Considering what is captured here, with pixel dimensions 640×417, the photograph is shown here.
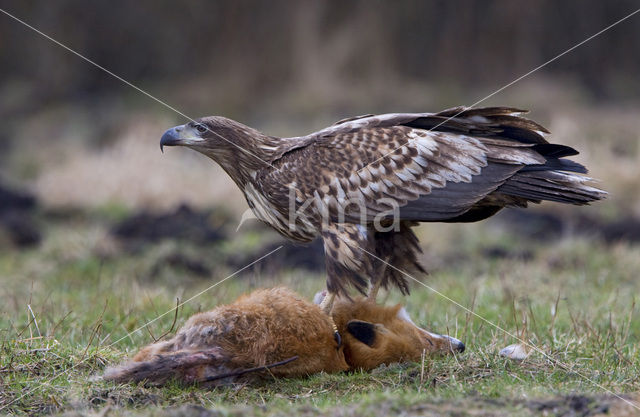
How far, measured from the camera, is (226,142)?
5512mm

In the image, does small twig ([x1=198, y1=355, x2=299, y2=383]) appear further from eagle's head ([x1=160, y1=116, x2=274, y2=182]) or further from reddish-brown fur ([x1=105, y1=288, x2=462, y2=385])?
eagle's head ([x1=160, y1=116, x2=274, y2=182])

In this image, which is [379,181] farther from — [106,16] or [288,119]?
[106,16]

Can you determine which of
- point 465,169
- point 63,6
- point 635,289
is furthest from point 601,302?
point 63,6

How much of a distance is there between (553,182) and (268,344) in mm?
2019

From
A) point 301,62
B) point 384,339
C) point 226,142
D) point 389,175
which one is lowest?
point 384,339

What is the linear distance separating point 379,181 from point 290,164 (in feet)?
1.88

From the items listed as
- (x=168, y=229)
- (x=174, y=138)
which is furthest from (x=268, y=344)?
(x=168, y=229)

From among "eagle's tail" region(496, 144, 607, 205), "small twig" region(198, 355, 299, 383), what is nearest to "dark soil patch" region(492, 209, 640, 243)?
"eagle's tail" region(496, 144, 607, 205)

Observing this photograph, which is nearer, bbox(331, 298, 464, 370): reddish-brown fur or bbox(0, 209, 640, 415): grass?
bbox(0, 209, 640, 415): grass

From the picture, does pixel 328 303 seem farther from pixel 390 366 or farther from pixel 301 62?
pixel 301 62

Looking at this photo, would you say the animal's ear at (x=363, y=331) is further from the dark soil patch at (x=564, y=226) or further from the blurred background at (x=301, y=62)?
the blurred background at (x=301, y=62)

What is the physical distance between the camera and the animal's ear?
14.8 ft

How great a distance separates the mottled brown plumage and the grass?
728 mm

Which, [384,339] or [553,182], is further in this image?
[553,182]
